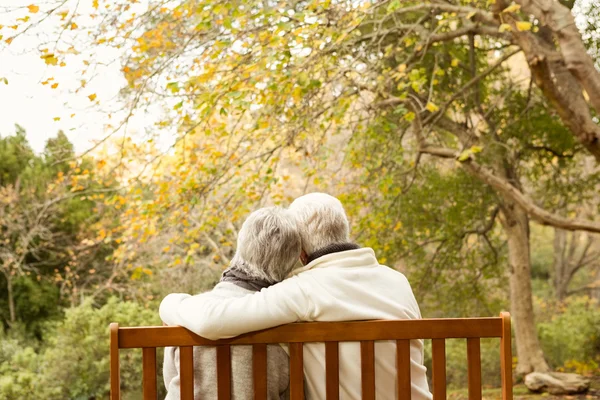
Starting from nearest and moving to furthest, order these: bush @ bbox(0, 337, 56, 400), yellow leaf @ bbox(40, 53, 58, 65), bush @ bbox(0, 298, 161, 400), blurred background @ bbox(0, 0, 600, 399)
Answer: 1. yellow leaf @ bbox(40, 53, 58, 65)
2. blurred background @ bbox(0, 0, 600, 399)
3. bush @ bbox(0, 337, 56, 400)
4. bush @ bbox(0, 298, 161, 400)

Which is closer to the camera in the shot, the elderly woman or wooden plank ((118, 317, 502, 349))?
wooden plank ((118, 317, 502, 349))

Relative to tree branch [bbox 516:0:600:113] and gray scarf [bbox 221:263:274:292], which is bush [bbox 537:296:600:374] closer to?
tree branch [bbox 516:0:600:113]

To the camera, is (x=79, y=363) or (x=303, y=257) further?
(x=79, y=363)

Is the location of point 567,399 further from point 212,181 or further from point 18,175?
point 18,175

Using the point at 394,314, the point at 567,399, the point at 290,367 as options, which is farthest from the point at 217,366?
the point at 567,399

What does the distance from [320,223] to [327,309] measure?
0.29 m

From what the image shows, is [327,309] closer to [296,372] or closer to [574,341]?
[296,372]

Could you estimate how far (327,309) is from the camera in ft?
6.81

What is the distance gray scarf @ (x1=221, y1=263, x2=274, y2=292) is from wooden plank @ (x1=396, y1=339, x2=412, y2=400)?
39cm

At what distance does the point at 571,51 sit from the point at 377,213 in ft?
8.27

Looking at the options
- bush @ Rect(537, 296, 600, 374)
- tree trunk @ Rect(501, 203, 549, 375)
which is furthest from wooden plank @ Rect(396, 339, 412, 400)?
bush @ Rect(537, 296, 600, 374)

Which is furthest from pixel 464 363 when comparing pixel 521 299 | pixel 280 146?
pixel 280 146

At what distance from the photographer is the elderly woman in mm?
2145

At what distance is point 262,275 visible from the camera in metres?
2.18
